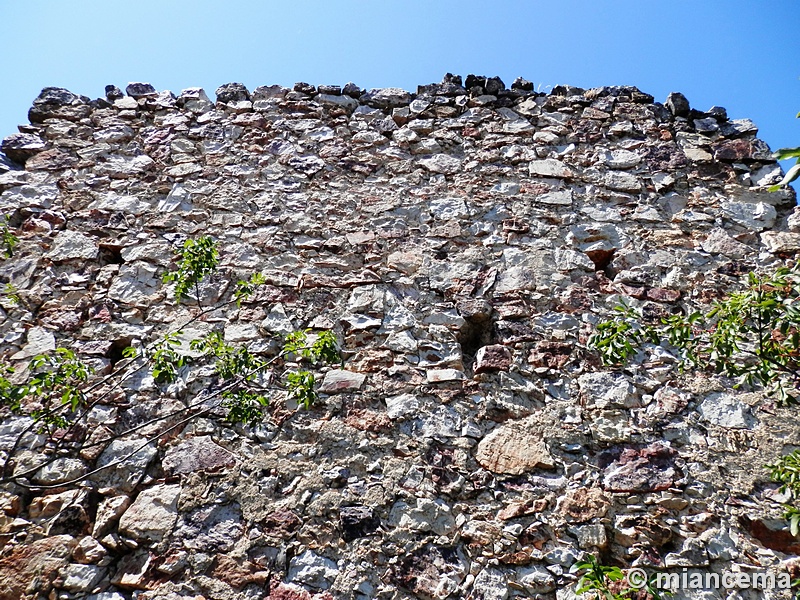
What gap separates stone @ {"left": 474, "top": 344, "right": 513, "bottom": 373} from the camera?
2641 millimetres

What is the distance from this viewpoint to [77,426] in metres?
2.49

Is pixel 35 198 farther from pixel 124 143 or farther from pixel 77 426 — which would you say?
pixel 77 426

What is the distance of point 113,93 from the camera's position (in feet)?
12.6

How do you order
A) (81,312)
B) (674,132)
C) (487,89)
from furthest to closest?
(487,89) → (674,132) → (81,312)

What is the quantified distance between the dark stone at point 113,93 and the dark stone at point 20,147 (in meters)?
0.53

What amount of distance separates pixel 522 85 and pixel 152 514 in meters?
3.21

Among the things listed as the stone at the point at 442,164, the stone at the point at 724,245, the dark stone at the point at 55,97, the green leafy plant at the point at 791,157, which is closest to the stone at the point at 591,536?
the green leafy plant at the point at 791,157

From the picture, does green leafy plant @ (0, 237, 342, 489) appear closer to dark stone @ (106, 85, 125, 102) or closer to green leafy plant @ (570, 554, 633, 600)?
green leafy plant @ (570, 554, 633, 600)

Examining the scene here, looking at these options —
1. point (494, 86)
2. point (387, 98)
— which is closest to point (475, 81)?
point (494, 86)

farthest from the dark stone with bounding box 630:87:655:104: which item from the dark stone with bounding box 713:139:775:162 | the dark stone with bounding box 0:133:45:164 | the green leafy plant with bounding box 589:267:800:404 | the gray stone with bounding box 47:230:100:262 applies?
the dark stone with bounding box 0:133:45:164

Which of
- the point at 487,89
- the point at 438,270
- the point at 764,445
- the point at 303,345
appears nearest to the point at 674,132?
the point at 487,89

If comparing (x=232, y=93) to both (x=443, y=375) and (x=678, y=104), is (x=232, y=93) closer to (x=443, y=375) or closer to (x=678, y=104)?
(x=443, y=375)

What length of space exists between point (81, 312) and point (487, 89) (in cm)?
272

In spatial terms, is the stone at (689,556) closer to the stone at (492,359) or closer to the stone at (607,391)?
the stone at (607,391)
